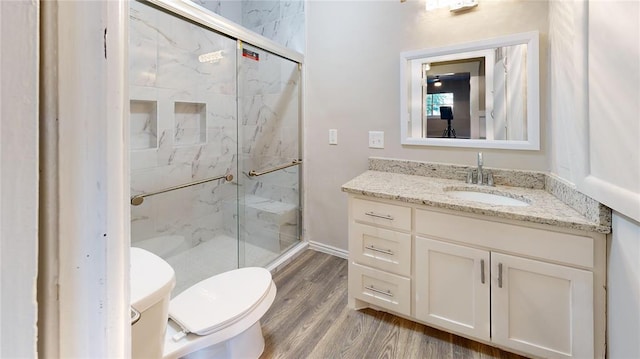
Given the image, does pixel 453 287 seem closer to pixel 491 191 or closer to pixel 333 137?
pixel 491 191

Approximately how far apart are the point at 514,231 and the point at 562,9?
3.54 ft

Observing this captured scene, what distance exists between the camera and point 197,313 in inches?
48.9

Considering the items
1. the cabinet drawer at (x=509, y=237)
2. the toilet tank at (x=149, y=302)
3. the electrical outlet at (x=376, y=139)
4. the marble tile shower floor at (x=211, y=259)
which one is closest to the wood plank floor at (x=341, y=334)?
the marble tile shower floor at (x=211, y=259)

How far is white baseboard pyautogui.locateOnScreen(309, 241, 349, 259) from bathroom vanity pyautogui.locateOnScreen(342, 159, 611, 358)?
0.68 m

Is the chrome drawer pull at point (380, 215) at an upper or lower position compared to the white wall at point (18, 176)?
lower

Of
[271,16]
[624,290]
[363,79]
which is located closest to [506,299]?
[624,290]

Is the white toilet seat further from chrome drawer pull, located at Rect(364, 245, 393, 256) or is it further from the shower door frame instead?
the shower door frame

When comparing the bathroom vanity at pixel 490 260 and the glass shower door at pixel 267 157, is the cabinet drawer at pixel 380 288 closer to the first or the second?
the bathroom vanity at pixel 490 260

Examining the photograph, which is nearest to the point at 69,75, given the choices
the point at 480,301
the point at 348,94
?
the point at 480,301

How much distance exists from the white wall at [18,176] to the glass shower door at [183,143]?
168cm

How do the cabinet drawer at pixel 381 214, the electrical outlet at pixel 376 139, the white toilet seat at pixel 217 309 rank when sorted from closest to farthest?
the white toilet seat at pixel 217 309
the cabinet drawer at pixel 381 214
the electrical outlet at pixel 376 139

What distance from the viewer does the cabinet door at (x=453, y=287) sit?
139 centimetres

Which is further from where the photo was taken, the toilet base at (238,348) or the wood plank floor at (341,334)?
the wood plank floor at (341,334)

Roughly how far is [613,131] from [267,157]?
202 centimetres
